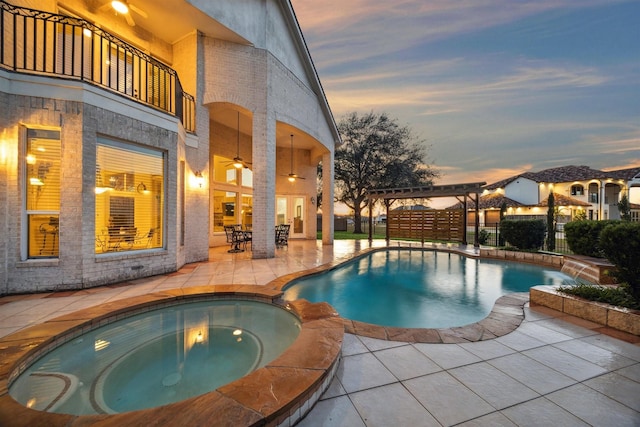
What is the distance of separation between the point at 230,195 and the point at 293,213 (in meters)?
3.90

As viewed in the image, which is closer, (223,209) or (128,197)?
(128,197)

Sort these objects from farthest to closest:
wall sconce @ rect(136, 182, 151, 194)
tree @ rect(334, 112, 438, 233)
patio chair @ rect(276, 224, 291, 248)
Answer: tree @ rect(334, 112, 438, 233) < patio chair @ rect(276, 224, 291, 248) < wall sconce @ rect(136, 182, 151, 194)

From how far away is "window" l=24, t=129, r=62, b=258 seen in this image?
4.40 m

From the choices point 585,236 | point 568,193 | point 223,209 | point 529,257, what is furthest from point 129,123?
point 568,193

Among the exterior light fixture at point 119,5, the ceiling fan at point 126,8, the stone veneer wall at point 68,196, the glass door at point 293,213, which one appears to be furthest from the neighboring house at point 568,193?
the stone veneer wall at point 68,196

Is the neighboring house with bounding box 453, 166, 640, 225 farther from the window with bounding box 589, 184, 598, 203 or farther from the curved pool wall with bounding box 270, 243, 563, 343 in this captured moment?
the curved pool wall with bounding box 270, 243, 563, 343

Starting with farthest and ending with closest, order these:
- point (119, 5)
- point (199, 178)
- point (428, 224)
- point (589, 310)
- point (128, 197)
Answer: point (428, 224) → point (199, 178) → point (128, 197) → point (119, 5) → point (589, 310)

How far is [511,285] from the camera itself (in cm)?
616

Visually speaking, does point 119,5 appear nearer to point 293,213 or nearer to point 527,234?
point 293,213

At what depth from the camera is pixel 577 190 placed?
2631cm

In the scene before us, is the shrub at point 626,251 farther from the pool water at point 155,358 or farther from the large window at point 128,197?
the large window at point 128,197

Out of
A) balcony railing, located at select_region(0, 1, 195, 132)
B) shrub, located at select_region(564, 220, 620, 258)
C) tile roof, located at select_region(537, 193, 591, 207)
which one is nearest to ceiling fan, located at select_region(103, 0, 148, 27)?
balcony railing, located at select_region(0, 1, 195, 132)

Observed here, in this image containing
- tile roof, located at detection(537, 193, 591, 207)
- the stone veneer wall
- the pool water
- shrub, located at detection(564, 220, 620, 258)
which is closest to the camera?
the pool water

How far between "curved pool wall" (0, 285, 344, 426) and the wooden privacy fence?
1149cm
